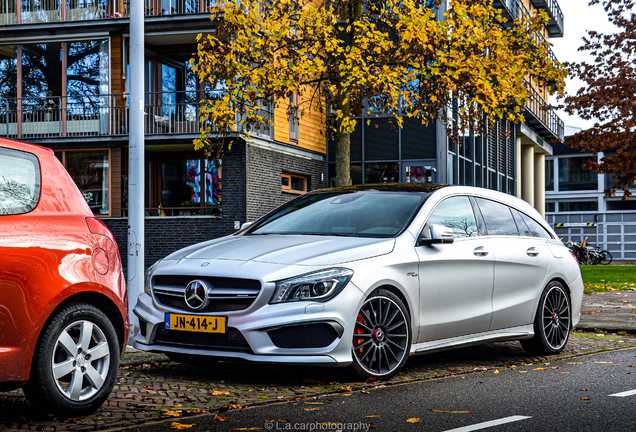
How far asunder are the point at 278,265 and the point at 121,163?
60.5ft

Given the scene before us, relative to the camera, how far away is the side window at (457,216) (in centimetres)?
721

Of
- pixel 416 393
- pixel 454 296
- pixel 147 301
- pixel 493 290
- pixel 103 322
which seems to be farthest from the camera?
pixel 493 290

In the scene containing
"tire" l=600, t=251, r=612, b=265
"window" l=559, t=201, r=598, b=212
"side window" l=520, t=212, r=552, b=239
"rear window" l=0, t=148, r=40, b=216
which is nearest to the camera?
"rear window" l=0, t=148, r=40, b=216

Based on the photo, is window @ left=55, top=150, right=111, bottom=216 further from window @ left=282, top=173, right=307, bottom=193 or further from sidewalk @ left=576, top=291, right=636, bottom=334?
sidewalk @ left=576, top=291, right=636, bottom=334

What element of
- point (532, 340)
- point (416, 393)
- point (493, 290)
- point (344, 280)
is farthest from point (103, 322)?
point (532, 340)

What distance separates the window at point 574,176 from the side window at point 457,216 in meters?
64.5

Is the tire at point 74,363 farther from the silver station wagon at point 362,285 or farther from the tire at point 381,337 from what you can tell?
the tire at point 381,337

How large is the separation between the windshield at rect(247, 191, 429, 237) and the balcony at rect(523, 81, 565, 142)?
28418 mm

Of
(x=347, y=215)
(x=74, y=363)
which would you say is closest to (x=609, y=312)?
(x=347, y=215)

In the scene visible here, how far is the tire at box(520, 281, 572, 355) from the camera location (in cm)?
802

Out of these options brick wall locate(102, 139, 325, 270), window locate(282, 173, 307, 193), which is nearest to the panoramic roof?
brick wall locate(102, 139, 325, 270)

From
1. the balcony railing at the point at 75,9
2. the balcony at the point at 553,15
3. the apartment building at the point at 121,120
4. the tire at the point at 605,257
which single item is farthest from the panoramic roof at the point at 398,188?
the balcony at the point at 553,15

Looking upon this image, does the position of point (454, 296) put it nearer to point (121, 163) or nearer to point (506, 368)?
point (506, 368)

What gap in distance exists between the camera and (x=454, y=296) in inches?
273
